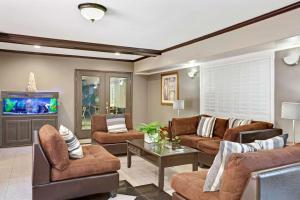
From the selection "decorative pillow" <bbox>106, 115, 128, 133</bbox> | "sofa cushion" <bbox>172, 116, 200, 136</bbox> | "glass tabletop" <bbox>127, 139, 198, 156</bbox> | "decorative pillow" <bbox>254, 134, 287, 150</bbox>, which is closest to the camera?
"decorative pillow" <bbox>254, 134, 287, 150</bbox>

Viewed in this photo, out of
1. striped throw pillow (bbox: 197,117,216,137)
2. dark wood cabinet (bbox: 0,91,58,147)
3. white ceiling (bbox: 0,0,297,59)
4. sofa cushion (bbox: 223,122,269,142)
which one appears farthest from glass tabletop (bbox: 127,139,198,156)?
dark wood cabinet (bbox: 0,91,58,147)

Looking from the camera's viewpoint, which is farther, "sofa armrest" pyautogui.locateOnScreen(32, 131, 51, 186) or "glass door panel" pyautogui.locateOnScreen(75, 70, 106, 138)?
"glass door panel" pyautogui.locateOnScreen(75, 70, 106, 138)

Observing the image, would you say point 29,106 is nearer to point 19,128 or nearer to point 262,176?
point 19,128

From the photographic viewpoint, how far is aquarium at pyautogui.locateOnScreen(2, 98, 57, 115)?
5746 millimetres

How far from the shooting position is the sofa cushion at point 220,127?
4.69m

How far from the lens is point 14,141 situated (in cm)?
573

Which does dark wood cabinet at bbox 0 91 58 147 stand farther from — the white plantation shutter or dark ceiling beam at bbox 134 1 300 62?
the white plantation shutter

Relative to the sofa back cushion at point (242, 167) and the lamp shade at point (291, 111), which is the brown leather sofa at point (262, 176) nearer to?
the sofa back cushion at point (242, 167)

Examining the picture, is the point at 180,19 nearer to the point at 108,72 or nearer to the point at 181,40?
the point at 181,40

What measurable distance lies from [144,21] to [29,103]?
3.98 metres

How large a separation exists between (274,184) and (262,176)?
0.15 m

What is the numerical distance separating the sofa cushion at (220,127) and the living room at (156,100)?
0.02 metres

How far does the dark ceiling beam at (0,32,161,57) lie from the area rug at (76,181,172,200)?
321 centimetres


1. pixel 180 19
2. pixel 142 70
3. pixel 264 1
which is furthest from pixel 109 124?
pixel 264 1
